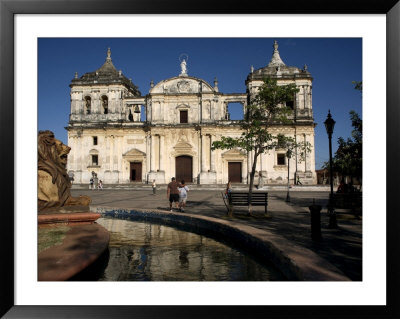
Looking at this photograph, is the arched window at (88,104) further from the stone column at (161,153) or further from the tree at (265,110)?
the tree at (265,110)

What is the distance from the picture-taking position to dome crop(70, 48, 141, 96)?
3216 cm

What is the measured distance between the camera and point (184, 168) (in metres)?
31.3

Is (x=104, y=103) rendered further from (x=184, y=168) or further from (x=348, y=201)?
(x=348, y=201)

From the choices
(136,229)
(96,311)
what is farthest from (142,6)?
(136,229)

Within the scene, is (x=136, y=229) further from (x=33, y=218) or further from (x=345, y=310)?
(x=345, y=310)

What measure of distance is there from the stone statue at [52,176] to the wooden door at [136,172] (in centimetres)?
2501

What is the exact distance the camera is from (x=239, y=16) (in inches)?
149

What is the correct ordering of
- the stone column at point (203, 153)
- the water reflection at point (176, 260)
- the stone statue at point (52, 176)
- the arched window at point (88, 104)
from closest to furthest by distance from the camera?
the water reflection at point (176, 260)
the stone statue at point (52, 176)
the stone column at point (203, 153)
the arched window at point (88, 104)

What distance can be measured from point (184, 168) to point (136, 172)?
16.8ft

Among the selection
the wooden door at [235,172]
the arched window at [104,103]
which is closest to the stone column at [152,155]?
the arched window at [104,103]

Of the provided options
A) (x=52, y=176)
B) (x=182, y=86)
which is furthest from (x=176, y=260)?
(x=182, y=86)

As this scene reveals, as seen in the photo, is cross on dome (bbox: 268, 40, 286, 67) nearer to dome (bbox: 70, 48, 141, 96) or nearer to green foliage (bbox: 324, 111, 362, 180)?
dome (bbox: 70, 48, 141, 96)

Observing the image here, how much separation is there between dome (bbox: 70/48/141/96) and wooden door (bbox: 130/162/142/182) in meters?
8.84

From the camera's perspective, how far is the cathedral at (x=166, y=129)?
3038 cm
